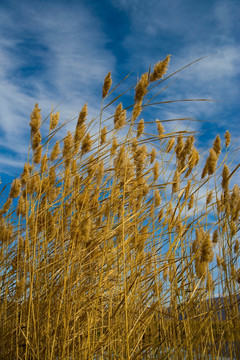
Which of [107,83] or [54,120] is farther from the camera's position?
[54,120]

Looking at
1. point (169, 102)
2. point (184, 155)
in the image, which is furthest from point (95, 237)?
point (169, 102)

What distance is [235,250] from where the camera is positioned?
187cm

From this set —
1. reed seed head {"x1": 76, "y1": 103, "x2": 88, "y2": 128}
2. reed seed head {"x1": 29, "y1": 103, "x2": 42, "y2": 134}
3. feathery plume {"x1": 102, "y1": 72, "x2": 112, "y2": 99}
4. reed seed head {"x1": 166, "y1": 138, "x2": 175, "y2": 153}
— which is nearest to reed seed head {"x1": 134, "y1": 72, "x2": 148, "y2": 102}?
feathery plume {"x1": 102, "y1": 72, "x2": 112, "y2": 99}

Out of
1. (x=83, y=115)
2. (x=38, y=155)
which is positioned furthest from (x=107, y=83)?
(x=38, y=155)

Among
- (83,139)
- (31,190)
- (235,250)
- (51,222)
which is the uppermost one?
(83,139)

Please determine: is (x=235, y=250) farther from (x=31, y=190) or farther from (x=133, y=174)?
(x=31, y=190)

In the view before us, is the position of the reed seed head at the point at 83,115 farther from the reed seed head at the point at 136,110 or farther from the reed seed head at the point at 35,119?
the reed seed head at the point at 136,110

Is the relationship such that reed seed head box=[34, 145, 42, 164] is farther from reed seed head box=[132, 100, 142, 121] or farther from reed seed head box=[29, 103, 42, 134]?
reed seed head box=[132, 100, 142, 121]

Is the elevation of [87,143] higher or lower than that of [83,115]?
lower

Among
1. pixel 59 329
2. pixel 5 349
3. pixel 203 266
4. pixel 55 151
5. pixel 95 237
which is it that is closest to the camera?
pixel 203 266

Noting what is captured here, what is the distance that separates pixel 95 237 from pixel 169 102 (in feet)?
2.62

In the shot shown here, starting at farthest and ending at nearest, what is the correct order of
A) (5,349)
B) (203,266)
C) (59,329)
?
(5,349) → (59,329) → (203,266)

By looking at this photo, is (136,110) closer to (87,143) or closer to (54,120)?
(87,143)

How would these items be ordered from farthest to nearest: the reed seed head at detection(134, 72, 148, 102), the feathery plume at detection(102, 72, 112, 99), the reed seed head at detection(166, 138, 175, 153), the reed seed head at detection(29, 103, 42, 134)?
the reed seed head at detection(166, 138, 175, 153) → the reed seed head at detection(29, 103, 42, 134) → the feathery plume at detection(102, 72, 112, 99) → the reed seed head at detection(134, 72, 148, 102)
